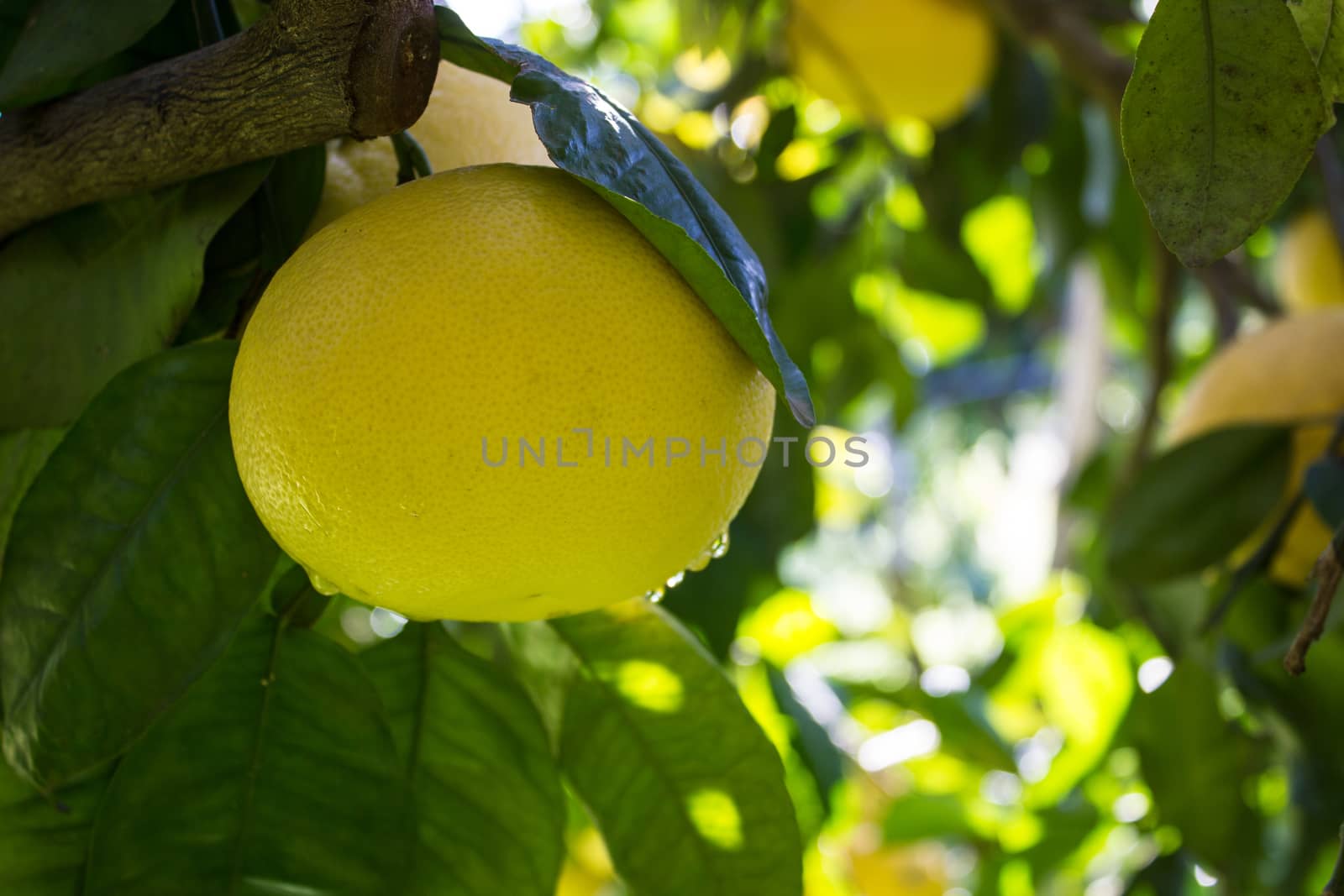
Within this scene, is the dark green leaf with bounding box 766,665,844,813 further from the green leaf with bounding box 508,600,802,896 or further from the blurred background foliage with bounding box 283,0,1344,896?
the green leaf with bounding box 508,600,802,896

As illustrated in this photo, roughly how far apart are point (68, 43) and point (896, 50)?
90cm

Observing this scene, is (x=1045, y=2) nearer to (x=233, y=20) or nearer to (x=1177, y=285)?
(x=1177, y=285)

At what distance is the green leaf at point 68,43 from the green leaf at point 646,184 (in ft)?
0.41

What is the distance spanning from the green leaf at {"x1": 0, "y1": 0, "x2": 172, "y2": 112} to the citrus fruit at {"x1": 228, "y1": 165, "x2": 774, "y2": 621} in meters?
0.12

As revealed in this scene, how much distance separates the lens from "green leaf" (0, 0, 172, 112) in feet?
1.50

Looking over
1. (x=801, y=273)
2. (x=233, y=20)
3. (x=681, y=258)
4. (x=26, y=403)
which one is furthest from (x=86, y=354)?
(x=801, y=273)

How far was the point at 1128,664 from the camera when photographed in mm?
1272

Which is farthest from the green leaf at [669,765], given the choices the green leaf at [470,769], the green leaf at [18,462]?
the green leaf at [18,462]

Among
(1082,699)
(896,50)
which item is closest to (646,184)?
(896,50)

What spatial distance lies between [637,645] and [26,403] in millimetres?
289

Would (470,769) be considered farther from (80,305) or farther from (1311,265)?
(1311,265)

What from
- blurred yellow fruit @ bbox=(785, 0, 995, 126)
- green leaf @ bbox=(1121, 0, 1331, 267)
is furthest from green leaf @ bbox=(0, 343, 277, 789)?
blurred yellow fruit @ bbox=(785, 0, 995, 126)

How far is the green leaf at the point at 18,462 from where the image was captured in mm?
545

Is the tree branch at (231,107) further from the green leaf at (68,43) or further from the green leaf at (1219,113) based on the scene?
the green leaf at (1219,113)
